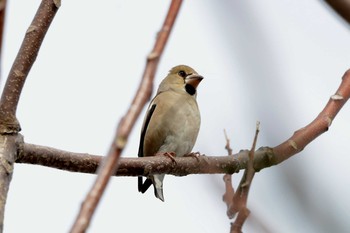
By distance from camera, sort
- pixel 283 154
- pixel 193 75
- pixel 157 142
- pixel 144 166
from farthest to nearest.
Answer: pixel 193 75, pixel 157 142, pixel 144 166, pixel 283 154

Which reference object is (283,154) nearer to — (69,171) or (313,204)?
(313,204)

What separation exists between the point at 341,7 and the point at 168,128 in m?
5.07

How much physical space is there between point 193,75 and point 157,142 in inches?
56.3

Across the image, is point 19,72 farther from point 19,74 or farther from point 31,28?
point 31,28

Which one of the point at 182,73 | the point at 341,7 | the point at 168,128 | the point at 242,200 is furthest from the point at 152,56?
the point at 182,73

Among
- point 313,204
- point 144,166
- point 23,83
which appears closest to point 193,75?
point 144,166

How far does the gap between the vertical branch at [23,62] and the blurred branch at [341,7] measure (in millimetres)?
1790

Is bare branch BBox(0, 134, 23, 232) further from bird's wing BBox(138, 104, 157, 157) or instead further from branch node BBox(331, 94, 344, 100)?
bird's wing BBox(138, 104, 157, 157)

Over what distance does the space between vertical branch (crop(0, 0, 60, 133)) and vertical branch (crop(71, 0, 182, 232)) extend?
1.62 metres

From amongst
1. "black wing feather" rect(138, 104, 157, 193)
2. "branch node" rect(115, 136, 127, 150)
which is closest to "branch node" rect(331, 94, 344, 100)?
"branch node" rect(115, 136, 127, 150)

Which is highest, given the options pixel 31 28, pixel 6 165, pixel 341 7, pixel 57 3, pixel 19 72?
pixel 57 3

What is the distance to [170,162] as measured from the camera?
3.93m

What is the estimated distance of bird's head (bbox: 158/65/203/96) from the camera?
6.95 meters

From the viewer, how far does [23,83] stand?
2.62 metres
